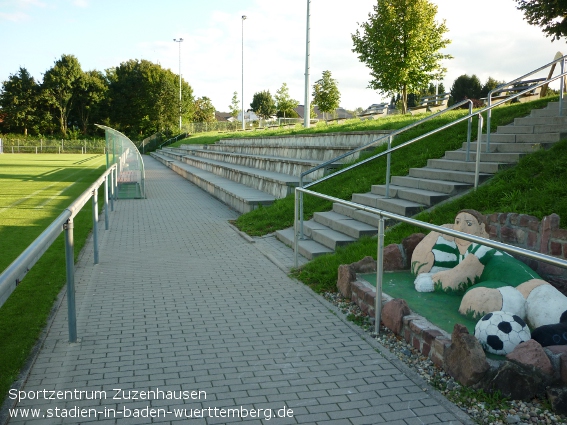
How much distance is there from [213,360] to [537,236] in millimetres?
3579

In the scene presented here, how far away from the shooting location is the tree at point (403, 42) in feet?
76.2

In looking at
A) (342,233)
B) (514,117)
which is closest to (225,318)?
(342,233)

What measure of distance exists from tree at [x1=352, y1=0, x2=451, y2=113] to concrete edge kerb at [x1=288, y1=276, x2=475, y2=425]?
59.7ft

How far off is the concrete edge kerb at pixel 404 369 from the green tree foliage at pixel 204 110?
254ft

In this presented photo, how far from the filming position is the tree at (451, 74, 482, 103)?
39.7 metres

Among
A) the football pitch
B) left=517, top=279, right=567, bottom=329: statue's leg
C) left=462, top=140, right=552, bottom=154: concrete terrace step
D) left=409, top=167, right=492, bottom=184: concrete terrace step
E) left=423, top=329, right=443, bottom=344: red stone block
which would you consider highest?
left=462, top=140, right=552, bottom=154: concrete terrace step

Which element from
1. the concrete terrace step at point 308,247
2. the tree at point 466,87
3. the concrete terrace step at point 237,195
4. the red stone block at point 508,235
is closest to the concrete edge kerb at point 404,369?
the concrete terrace step at point 308,247

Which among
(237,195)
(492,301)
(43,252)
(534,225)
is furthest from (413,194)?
(237,195)

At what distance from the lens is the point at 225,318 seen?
583 cm

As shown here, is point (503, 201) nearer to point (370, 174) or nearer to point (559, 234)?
point (559, 234)

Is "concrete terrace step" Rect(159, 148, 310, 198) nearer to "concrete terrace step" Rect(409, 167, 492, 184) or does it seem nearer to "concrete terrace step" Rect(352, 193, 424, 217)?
"concrete terrace step" Rect(352, 193, 424, 217)

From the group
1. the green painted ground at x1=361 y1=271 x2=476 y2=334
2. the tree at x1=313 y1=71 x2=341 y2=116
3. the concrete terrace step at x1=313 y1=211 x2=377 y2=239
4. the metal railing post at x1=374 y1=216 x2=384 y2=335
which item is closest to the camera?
the green painted ground at x1=361 y1=271 x2=476 y2=334

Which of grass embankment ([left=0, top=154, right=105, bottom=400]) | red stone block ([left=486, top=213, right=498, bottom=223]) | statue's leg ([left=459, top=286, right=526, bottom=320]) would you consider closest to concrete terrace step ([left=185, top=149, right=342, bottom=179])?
grass embankment ([left=0, top=154, right=105, bottom=400])

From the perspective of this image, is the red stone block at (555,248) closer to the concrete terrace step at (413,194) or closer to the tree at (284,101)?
the concrete terrace step at (413,194)
